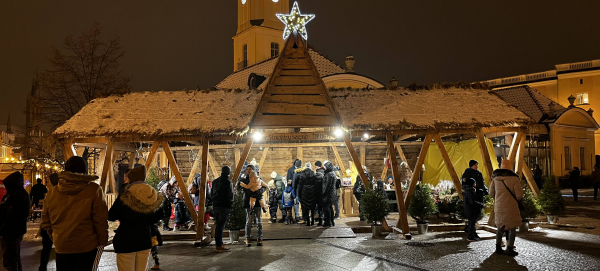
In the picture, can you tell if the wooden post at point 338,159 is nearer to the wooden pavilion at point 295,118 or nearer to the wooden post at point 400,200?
the wooden pavilion at point 295,118

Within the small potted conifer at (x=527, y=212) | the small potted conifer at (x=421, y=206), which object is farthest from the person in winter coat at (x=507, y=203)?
the small potted conifer at (x=527, y=212)

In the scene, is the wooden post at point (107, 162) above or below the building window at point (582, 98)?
below

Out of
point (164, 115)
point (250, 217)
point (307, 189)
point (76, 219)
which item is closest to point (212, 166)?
point (164, 115)

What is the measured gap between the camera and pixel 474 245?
892 centimetres

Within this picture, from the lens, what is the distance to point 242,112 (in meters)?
11.2

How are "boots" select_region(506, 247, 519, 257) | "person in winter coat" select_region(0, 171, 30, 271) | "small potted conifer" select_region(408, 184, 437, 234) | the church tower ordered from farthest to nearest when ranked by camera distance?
the church tower → "small potted conifer" select_region(408, 184, 437, 234) → "boots" select_region(506, 247, 519, 257) → "person in winter coat" select_region(0, 171, 30, 271)

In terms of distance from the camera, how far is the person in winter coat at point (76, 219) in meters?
4.46

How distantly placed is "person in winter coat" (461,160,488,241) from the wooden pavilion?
1.21 meters

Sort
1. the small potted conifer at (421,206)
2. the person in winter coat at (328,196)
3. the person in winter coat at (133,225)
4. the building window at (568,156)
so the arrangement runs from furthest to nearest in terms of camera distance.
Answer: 1. the building window at (568,156)
2. the person in winter coat at (328,196)
3. the small potted conifer at (421,206)
4. the person in winter coat at (133,225)

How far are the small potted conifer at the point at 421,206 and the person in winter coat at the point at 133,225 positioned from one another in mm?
7099

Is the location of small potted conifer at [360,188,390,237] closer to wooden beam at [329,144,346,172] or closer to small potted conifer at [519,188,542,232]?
small potted conifer at [519,188,542,232]

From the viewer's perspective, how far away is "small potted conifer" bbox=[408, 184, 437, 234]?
10.4 m

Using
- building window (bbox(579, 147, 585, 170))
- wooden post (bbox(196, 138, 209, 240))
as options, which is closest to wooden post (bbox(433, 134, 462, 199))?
wooden post (bbox(196, 138, 209, 240))

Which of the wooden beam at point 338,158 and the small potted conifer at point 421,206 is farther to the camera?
the wooden beam at point 338,158
